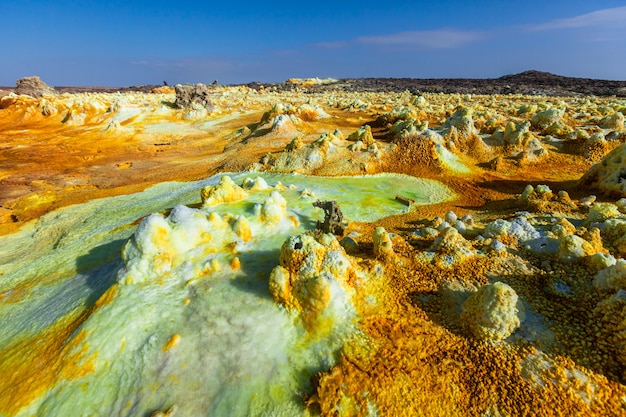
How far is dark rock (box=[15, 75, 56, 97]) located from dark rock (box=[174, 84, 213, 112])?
92.0 feet

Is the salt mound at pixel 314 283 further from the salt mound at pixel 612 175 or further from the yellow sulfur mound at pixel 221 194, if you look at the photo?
the salt mound at pixel 612 175

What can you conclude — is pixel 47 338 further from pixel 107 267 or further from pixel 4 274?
pixel 4 274

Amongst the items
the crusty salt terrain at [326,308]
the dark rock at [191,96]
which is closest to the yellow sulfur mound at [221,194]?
the crusty salt terrain at [326,308]

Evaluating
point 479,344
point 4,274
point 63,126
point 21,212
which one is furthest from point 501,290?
point 63,126

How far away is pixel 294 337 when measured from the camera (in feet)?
15.8

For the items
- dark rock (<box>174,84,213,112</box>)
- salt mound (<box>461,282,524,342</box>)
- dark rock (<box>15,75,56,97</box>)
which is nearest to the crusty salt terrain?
salt mound (<box>461,282,524,342</box>)

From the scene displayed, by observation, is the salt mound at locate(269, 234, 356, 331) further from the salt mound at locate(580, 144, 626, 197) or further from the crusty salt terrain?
the salt mound at locate(580, 144, 626, 197)

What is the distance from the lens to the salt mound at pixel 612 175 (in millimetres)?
9195

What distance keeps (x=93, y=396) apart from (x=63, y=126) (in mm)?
36931

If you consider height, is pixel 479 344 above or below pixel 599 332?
below

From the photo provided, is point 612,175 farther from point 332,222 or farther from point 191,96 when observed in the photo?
point 191,96

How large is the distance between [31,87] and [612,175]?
64895mm

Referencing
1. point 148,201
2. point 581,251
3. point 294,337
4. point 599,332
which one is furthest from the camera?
point 148,201

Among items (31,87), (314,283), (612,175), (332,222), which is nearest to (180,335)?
(314,283)
